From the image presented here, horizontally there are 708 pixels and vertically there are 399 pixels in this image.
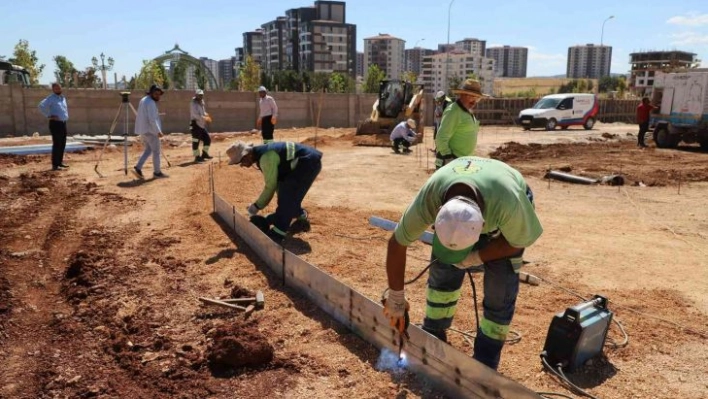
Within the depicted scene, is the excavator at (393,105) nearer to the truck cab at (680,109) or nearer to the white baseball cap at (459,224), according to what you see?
the truck cab at (680,109)

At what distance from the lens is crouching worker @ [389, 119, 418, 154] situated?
15016 mm

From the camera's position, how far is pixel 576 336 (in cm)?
A: 320

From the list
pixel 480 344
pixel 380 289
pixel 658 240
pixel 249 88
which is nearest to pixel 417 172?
pixel 658 240

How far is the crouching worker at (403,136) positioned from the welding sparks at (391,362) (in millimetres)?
11898

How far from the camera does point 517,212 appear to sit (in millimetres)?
2631

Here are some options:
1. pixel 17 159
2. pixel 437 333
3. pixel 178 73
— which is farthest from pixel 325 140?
pixel 178 73

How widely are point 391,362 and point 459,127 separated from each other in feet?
9.42

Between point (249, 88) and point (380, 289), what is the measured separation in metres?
43.6

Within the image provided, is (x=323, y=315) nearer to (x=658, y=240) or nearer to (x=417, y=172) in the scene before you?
(x=658, y=240)

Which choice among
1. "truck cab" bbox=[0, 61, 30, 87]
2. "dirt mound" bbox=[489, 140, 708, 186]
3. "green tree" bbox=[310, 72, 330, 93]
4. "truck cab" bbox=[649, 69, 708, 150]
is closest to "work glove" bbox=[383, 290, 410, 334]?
"dirt mound" bbox=[489, 140, 708, 186]

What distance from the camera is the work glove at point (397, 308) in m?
2.88

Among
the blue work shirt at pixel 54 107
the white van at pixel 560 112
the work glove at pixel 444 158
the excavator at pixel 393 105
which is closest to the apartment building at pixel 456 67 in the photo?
the white van at pixel 560 112

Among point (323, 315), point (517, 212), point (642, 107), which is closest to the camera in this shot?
point (517, 212)

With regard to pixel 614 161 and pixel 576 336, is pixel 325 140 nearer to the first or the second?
pixel 614 161
